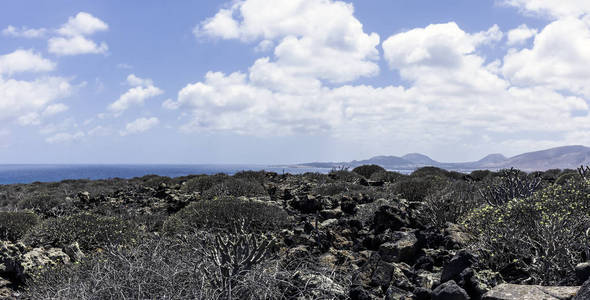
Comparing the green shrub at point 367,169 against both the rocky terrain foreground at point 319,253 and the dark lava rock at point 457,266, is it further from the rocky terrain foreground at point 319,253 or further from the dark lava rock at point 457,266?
the dark lava rock at point 457,266

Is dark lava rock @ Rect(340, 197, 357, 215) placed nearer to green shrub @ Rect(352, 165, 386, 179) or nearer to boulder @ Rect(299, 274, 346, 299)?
boulder @ Rect(299, 274, 346, 299)

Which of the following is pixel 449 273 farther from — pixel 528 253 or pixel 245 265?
pixel 245 265

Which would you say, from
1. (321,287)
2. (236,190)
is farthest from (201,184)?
(321,287)

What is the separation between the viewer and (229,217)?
8.25 m

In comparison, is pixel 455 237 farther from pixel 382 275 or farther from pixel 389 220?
pixel 382 275

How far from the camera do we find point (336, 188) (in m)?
14.4

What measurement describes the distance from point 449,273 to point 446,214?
3.84m

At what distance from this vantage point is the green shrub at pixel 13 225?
925cm

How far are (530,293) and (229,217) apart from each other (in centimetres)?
601

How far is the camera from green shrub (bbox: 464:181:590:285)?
454cm

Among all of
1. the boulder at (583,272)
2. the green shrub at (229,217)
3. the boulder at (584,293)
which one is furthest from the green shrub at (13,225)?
the boulder at (583,272)

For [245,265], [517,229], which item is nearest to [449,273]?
[517,229]

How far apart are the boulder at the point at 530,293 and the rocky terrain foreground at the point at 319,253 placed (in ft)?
0.04

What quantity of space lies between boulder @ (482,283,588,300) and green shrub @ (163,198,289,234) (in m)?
5.13
